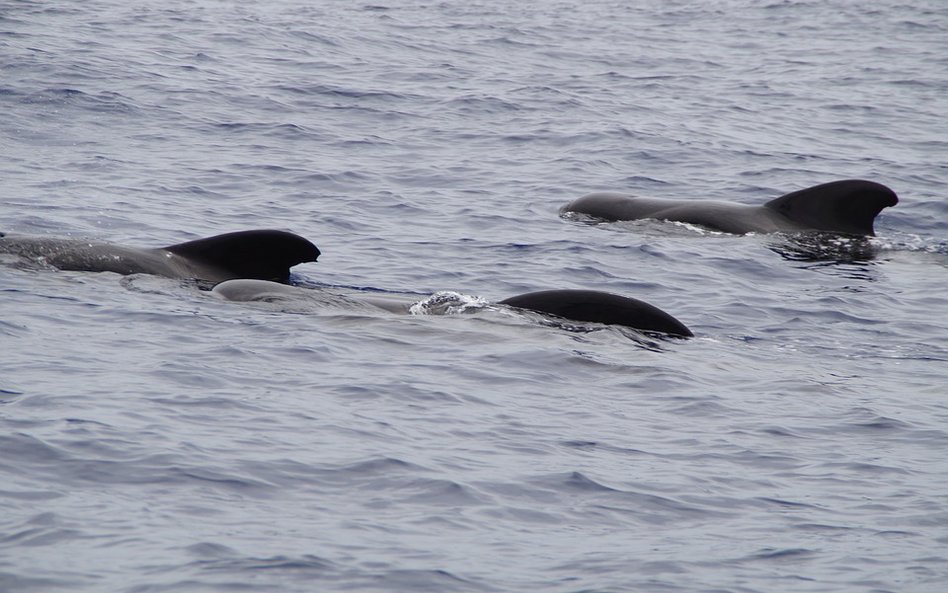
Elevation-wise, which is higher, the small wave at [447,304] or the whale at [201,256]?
the whale at [201,256]

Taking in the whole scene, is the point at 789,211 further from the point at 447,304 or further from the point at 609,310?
the point at 447,304

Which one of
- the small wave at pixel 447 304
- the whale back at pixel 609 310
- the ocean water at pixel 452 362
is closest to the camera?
the ocean water at pixel 452 362

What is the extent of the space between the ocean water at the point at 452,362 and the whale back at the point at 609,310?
0.20m

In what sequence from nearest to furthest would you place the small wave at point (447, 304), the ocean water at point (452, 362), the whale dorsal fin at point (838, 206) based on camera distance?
the ocean water at point (452, 362), the small wave at point (447, 304), the whale dorsal fin at point (838, 206)

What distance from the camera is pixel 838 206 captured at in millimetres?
16938

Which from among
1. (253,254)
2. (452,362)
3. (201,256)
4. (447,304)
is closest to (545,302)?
(447,304)

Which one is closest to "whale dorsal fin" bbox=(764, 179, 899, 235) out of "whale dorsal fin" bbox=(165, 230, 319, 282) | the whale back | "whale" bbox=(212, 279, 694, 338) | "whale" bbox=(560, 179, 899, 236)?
"whale" bbox=(560, 179, 899, 236)

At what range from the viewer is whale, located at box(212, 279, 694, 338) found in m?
11.8

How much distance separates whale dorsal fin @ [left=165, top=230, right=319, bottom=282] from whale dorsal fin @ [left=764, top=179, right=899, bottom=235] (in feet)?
22.5

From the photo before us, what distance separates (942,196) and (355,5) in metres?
22.3

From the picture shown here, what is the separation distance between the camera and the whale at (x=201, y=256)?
42.7 feet

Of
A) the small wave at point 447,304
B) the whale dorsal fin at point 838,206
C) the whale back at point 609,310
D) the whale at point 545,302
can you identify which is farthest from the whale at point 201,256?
the whale dorsal fin at point 838,206

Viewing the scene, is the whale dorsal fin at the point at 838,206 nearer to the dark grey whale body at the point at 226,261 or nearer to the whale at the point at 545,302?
the whale at the point at 545,302

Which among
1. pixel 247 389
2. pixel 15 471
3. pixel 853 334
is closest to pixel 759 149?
pixel 853 334
